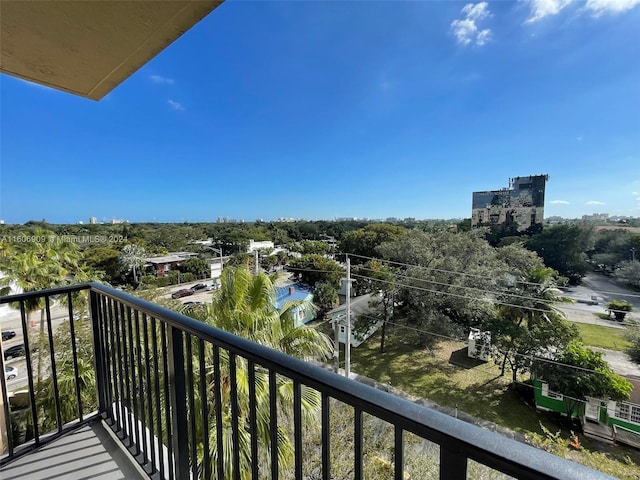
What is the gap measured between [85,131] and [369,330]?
15.9m

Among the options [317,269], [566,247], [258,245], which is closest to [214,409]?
[566,247]

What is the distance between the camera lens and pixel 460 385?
32.3ft

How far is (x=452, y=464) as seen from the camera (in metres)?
0.44

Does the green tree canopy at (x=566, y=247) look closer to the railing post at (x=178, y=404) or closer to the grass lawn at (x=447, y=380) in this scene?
the grass lawn at (x=447, y=380)

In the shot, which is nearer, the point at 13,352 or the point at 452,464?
the point at 452,464

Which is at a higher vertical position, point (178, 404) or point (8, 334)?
point (178, 404)

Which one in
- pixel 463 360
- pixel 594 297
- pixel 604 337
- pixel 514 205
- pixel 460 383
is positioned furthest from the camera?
pixel 514 205

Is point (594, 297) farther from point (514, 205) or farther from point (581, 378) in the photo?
point (514, 205)

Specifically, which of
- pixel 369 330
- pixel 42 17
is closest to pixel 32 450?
pixel 42 17

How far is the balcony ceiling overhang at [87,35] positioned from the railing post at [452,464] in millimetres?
1395

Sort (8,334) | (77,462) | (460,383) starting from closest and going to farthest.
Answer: (77,462) → (460,383) → (8,334)

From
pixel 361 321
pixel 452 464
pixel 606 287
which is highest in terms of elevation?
pixel 452 464

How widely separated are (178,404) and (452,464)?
41.5 inches

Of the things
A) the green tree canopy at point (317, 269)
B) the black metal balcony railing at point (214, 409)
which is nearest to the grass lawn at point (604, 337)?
the green tree canopy at point (317, 269)
